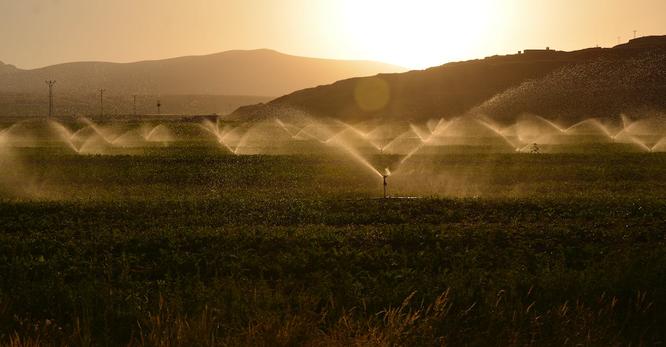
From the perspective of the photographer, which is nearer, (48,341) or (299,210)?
(48,341)

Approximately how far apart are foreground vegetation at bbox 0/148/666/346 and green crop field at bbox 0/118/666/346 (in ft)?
0.14

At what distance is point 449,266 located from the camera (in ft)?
40.5

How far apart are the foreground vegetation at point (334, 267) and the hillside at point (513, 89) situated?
261 ft

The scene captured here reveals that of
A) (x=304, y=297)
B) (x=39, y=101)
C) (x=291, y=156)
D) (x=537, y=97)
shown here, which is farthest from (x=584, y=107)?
(x=39, y=101)

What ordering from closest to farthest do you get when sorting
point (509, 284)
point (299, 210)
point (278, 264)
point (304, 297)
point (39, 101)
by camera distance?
point (304, 297) → point (509, 284) → point (278, 264) → point (299, 210) → point (39, 101)

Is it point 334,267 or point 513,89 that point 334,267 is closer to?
point 334,267

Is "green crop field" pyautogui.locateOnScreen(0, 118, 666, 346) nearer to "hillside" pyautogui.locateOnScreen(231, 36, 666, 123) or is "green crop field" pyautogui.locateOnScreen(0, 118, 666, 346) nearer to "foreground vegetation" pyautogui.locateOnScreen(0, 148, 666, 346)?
"foreground vegetation" pyautogui.locateOnScreen(0, 148, 666, 346)

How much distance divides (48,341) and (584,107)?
10011 cm

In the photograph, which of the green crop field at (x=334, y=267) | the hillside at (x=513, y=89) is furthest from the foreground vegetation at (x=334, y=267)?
the hillside at (x=513, y=89)

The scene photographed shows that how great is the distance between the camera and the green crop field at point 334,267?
7992 mm

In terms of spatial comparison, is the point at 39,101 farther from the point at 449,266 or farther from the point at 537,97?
the point at 449,266

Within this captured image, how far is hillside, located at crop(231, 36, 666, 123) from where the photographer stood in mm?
100625

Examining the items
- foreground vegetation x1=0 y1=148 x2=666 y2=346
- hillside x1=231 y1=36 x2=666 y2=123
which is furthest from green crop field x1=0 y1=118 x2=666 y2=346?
hillside x1=231 y1=36 x2=666 y2=123

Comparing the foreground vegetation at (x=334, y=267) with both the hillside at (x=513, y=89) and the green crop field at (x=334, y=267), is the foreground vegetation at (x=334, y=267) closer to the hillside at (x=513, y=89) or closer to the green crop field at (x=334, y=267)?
the green crop field at (x=334, y=267)
